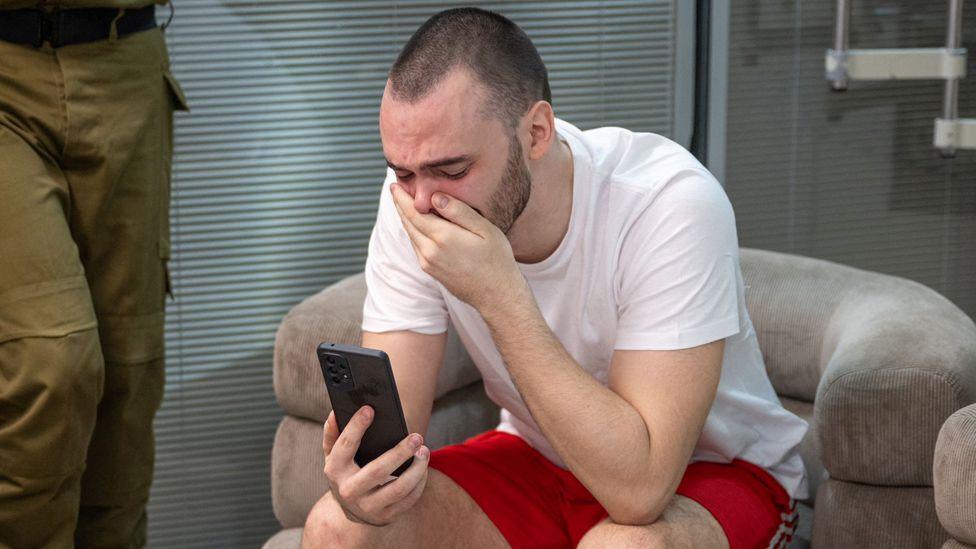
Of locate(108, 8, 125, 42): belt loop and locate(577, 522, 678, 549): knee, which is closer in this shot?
locate(577, 522, 678, 549): knee

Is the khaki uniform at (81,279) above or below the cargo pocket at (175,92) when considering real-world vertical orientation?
below

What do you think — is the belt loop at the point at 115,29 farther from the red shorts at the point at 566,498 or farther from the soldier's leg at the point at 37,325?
the red shorts at the point at 566,498

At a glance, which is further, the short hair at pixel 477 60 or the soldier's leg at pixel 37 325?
the soldier's leg at pixel 37 325

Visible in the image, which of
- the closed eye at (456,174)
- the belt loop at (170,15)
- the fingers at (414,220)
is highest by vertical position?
the belt loop at (170,15)

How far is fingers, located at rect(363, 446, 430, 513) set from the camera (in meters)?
1.46

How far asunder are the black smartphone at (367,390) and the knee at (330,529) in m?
0.10

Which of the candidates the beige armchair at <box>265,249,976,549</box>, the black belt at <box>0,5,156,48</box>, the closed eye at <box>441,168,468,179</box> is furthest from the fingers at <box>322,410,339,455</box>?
the black belt at <box>0,5,156,48</box>

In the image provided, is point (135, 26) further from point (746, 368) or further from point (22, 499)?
point (746, 368)

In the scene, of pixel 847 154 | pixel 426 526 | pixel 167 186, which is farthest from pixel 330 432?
pixel 847 154

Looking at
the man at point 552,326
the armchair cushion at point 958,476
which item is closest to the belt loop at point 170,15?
the man at point 552,326

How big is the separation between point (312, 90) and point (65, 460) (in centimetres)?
102

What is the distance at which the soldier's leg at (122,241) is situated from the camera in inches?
78.6

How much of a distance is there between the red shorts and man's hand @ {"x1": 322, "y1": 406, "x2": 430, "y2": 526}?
0.17m

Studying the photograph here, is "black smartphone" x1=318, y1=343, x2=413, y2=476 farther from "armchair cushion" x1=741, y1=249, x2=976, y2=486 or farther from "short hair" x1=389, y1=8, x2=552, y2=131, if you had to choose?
"armchair cushion" x1=741, y1=249, x2=976, y2=486
